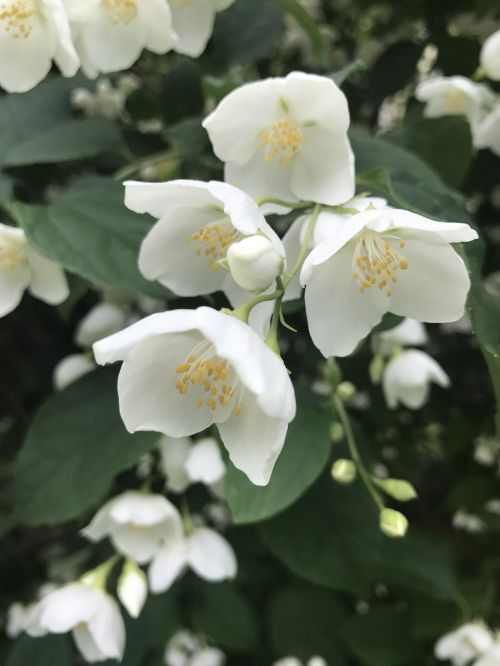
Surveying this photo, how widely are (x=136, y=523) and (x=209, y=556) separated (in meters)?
0.16

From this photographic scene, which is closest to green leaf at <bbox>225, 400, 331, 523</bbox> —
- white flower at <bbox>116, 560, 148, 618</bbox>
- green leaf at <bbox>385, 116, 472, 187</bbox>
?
white flower at <bbox>116, 560, 148, 618</bbox>

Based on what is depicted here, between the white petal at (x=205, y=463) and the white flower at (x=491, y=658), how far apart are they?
630mm

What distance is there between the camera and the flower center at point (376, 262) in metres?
0.67

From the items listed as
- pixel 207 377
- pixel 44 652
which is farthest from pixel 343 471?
pixel 44 652

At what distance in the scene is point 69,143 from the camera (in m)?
1.03

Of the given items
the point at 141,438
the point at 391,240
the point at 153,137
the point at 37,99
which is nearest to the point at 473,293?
the point at 391,240

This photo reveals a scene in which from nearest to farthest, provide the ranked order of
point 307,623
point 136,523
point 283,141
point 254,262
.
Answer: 1. point 254,262
2. point 283,141
3. point 136,523
4. point 307,623

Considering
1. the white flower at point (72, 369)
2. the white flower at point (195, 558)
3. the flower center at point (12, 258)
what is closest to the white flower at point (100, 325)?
the white flower at point (72, 369)

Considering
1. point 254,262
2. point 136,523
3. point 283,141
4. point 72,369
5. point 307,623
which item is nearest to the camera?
point 254,262

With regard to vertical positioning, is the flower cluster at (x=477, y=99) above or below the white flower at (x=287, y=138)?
below

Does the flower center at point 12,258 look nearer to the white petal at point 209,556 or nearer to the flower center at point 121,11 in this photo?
the flower center at point 121,11

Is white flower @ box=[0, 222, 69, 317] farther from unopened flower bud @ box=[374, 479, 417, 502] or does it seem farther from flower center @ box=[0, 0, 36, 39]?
unopened flower bud @ box=[374, 479, 417, 502]

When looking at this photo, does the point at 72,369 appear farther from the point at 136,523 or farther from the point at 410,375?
Answer: the point at 410,375

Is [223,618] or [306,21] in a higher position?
[306,21]
